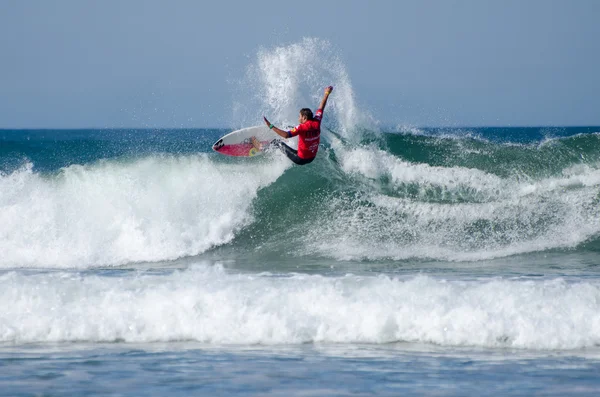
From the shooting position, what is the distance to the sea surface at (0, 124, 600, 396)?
6.40m

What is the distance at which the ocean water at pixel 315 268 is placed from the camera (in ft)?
21.1

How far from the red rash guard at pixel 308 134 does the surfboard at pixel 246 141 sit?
1.31 metres

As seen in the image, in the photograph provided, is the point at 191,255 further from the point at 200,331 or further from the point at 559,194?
the point at 559,194

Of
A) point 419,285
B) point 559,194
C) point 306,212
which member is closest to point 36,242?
point 306,212

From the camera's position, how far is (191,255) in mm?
12617

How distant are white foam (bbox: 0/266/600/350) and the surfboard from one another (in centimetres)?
501

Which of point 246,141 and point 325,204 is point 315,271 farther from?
point 246,141

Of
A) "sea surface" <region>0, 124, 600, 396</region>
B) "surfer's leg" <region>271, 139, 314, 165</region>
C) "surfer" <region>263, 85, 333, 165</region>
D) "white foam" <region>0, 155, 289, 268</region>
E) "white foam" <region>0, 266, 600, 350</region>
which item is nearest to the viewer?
"sea surface" <region>0, 124, 600, 396</region>

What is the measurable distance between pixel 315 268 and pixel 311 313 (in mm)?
3278

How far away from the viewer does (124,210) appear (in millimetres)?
13742

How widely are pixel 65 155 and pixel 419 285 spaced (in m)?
33.8

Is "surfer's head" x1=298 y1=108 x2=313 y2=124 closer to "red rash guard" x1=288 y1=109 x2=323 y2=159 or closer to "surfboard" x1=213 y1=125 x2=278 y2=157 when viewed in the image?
"red rash guard" x1=288 y1=109 x2=323 y2=159

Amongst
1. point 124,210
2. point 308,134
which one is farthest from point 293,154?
point 124,210

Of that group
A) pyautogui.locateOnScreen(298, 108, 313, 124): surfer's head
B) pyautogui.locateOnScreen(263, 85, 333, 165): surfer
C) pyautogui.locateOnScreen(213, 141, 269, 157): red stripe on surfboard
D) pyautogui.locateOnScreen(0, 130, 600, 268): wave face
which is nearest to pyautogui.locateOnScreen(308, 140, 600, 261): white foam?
pyautogui.locateOnScreen(0, 130, 600, 268): wave face
